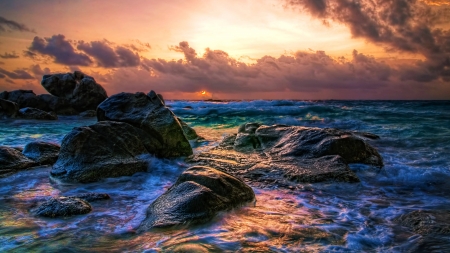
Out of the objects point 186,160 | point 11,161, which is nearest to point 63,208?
point 11,161

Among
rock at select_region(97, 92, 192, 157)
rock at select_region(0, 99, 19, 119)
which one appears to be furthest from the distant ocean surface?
rock at select_region(0, 99, 19, 119)

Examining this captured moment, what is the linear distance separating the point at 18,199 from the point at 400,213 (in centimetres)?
503

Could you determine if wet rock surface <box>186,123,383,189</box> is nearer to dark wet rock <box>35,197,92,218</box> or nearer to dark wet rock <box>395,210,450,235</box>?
dark wet rock <box>395,210,450,235</box>

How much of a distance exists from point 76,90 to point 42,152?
76.5 feet

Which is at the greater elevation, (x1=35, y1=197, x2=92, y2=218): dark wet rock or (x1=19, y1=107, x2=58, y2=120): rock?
(x1=19, y1=107, x2=58, y2=120): rock

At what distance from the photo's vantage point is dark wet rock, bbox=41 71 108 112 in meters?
28.3

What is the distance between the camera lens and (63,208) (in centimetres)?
377

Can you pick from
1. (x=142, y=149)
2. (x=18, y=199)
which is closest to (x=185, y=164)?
(x=142, y=149)

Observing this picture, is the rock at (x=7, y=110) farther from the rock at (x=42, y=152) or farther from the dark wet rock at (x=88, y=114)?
the rock at (x=42, y=152)

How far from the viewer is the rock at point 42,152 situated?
6906 millimetres

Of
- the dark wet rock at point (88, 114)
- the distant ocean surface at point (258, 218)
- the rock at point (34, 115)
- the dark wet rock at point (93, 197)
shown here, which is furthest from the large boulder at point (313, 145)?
the dark wet rock at point (88, 114)

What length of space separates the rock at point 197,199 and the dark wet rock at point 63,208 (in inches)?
30.9

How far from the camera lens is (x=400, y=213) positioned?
13.2 ft

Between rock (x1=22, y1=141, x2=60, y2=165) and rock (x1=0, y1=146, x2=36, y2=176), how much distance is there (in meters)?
0.24
